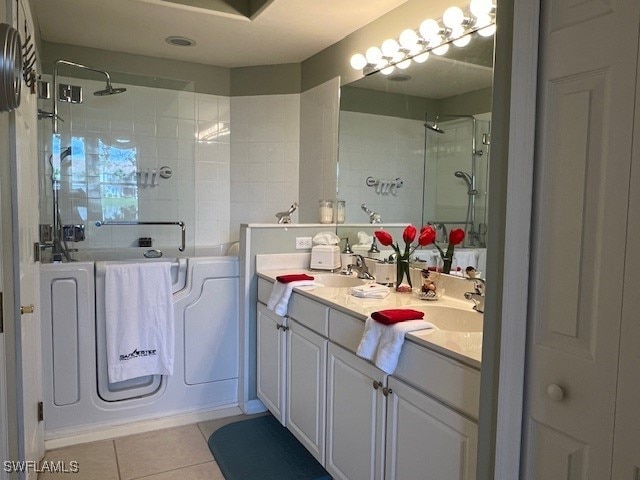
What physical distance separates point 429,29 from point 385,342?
5.04ft

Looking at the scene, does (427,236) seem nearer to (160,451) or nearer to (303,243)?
(303,243)

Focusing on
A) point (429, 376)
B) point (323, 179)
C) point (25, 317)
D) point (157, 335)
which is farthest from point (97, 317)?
point (429, 376)

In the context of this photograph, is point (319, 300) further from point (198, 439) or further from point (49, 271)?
point (49, 271)

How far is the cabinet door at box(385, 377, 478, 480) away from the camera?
52.8 inches

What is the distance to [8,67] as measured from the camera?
136cm

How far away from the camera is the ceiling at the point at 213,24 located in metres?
2.64

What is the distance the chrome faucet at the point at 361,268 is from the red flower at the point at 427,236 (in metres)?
0.45

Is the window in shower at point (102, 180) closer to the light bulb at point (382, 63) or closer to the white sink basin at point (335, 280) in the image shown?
the white sink basin at point (335, 280)

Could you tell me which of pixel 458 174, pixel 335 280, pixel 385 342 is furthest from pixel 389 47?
pixel 385 342

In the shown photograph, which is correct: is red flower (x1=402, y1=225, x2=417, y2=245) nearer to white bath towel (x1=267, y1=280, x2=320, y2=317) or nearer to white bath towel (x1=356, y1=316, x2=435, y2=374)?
white bath towel (x1=267, y1=280, x2=320, y2=317)

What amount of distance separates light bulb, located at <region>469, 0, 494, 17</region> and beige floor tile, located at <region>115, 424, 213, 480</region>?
94.4 inches

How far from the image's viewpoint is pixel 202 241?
12.6ft

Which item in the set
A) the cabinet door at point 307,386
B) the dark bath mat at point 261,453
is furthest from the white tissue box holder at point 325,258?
the dark bath mat at point 261,453

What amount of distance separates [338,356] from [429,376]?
585 millimetres
